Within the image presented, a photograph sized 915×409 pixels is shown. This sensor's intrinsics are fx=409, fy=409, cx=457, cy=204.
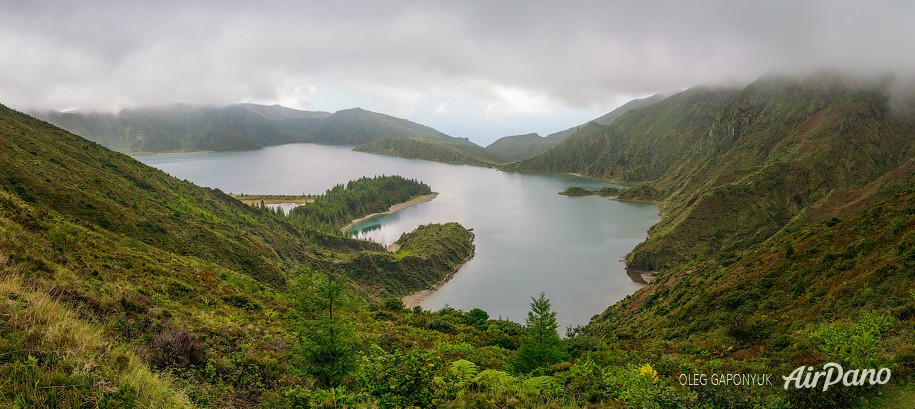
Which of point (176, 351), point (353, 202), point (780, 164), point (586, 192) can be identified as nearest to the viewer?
point (176, 351)

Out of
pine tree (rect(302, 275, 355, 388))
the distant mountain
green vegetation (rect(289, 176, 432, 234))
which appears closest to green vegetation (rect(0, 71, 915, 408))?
pine tree (rect(302, 275, 355, 388))

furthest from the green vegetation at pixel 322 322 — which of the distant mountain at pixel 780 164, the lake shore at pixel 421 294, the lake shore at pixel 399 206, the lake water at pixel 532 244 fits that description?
the lake shore at pixel 399 206

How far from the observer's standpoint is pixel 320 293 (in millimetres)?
11422

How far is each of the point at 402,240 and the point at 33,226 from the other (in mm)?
78451

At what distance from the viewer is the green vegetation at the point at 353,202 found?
4203 inches

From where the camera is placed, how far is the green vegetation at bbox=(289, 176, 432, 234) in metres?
107

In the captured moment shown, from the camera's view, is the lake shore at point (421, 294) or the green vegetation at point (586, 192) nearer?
the lake shore at point (421, 294)

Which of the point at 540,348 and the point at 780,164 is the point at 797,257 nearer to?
the point at 540,348

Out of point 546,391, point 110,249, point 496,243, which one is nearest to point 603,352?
point 546,391

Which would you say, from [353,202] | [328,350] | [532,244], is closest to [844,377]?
[328,350]

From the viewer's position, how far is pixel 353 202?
130250 mm

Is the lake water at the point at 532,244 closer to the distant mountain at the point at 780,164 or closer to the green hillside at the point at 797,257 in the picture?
the green hillside at the point at 797,257

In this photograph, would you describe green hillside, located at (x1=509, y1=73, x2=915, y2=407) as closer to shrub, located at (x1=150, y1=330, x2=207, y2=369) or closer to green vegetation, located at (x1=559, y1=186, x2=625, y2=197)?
shrub, located at (x1=150, y1=330, x2=207, y2=369)

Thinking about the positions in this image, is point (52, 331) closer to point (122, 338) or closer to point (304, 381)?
point (122, 338)
